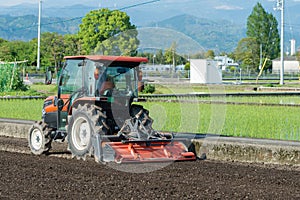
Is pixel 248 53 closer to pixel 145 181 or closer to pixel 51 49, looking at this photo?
pixel 51 49

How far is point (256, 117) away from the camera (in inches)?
890

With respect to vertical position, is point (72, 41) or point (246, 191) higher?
point (72, 41)

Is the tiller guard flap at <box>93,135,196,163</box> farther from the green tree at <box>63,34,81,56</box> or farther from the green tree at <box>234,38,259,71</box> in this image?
the green tree at <box>234,38,259,71</box>

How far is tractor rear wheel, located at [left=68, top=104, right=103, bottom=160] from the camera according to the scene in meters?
12.4

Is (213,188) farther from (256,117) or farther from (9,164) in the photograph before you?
(256,117)

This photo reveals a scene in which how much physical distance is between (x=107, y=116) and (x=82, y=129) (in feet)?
1.91

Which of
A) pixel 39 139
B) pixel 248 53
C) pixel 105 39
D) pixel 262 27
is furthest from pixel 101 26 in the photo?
pixel 39 139

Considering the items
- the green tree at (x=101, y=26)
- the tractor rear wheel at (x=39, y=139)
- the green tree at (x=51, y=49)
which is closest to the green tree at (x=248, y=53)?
the green tree at (x=101, y=26)

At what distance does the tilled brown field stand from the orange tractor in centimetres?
27

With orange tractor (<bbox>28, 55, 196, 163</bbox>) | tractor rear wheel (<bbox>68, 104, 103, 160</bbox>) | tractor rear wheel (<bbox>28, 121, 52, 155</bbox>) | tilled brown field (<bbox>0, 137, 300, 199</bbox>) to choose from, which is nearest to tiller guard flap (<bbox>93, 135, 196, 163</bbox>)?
orange tractor (<bbox>28, 55, 196, 163</bbox>)

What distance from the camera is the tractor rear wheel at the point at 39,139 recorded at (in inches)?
547

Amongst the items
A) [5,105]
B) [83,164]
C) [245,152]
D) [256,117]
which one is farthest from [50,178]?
[5,105]

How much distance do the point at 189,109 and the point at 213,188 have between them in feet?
16.9

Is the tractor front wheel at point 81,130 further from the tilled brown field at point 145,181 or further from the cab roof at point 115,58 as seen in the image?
the cab roof at point 115,58
